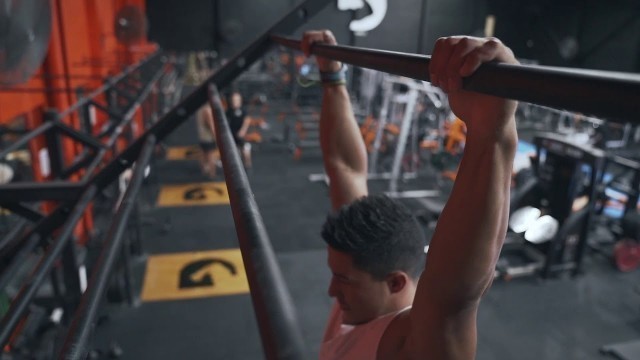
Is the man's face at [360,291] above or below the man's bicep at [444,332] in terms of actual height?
below

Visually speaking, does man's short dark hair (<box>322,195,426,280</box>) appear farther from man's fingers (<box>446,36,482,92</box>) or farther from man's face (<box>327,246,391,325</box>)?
man's fingers (<box>446,36,482,92</box>)

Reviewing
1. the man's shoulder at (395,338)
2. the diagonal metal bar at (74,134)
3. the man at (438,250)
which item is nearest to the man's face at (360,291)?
the man at (438,250)

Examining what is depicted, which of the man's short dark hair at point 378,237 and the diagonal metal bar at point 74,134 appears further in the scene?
the diagonal metal bar at point 74,134

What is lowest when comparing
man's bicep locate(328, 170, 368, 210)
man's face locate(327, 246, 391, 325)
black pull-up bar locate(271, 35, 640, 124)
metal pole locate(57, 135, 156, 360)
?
man's face locate(327, 246, 391, 325)

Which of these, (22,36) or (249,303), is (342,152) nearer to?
(22,36)

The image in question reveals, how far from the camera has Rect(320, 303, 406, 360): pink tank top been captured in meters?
1.12

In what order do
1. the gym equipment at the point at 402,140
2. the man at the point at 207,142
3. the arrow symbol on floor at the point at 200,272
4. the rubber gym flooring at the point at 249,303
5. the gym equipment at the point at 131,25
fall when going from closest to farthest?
the rubber gym flooring at the point at 249,303 → the arrow symbol on floor at the point at 200,272 → the gym equipment at the point at 131,25 → the gym equipment at the point at 402,140 → the man at the point at 207,142

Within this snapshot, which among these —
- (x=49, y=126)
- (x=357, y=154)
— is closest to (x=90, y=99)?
(x=49, y=126)

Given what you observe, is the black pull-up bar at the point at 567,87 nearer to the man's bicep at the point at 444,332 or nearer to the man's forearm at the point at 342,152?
the man's bicep at the point at 444,332

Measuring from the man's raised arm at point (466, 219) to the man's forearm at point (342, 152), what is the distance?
2.87 ft

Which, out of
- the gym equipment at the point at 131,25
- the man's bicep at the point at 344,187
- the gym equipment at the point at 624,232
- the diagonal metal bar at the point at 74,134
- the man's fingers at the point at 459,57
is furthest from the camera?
the gym equipment at the point at 131,25

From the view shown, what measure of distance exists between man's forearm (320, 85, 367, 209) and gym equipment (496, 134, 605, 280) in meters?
3.36

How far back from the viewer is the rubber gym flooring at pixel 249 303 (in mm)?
3592

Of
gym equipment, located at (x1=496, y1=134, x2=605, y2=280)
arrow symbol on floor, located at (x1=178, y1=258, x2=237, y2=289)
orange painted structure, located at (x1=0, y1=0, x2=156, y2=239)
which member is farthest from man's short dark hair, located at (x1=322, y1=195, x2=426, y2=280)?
gym equipment, located at (x1=496, y1=134, x2=605, y2=280)
